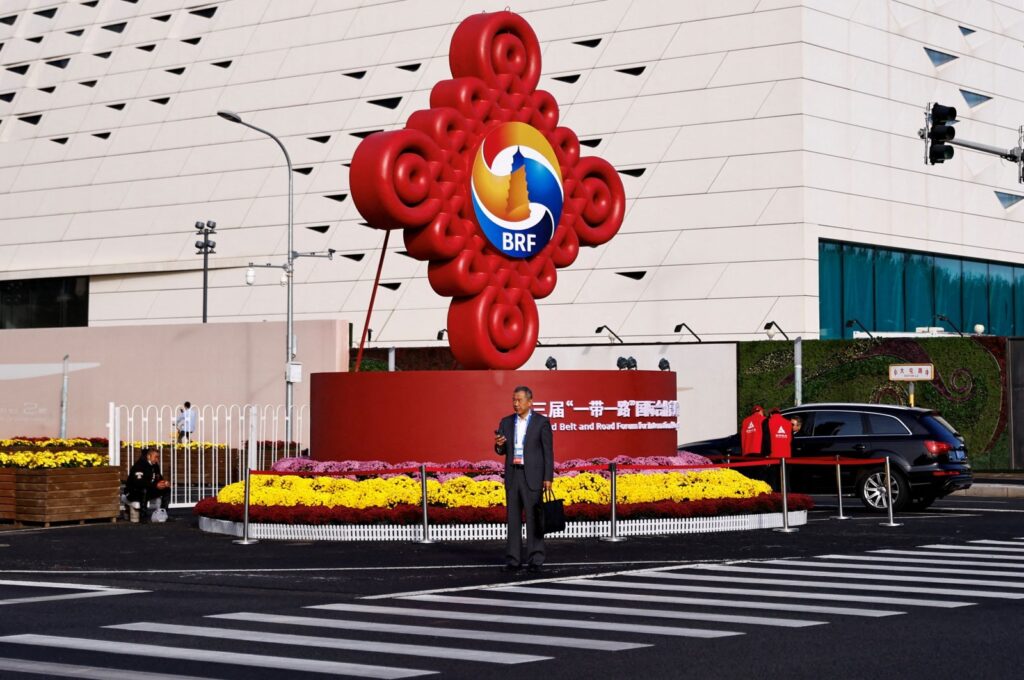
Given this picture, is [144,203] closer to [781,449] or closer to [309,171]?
[309,171]

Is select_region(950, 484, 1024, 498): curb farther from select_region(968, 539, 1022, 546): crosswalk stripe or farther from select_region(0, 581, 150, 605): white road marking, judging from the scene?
select_region(0, 581, 150, 605): white road marking

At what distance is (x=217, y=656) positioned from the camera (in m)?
10.3

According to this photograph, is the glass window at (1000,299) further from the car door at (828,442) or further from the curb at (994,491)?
the car door at (828,442)

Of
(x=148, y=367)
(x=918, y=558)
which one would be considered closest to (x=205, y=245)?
(x=148, y=367)

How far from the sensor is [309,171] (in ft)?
184

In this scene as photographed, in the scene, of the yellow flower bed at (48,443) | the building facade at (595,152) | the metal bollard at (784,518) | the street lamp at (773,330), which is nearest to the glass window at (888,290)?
the building facade at (595,152)

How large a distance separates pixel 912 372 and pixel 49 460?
19.9 meters

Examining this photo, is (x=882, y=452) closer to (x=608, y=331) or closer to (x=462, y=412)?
(x=462, y=412)

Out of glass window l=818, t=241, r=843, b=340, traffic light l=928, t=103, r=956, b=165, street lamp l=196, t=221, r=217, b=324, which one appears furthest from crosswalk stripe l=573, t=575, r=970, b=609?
street lamp l=196, t=221, r=217, b=324

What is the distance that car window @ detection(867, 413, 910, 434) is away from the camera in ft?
82.8

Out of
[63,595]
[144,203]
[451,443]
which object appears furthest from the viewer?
[144,203]

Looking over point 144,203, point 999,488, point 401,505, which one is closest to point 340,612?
point 401,505

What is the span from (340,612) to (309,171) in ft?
146

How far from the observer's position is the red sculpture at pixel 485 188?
22047 mm
